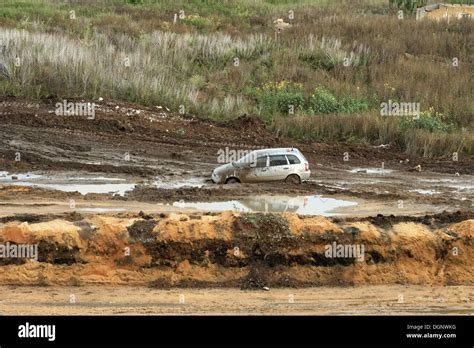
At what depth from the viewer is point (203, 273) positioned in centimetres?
1931

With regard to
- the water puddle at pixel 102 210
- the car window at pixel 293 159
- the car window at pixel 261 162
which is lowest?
the water puddle at pixel 102 210

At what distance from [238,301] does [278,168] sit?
9456 mm

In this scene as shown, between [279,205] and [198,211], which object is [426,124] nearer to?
[279,205]

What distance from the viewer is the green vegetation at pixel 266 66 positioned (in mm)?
33938

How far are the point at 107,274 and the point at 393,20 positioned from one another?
3390 cm

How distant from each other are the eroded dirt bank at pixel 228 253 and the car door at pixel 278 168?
6428mm

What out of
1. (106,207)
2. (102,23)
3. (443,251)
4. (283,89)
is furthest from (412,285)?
(102,23)

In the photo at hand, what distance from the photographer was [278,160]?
26.7 m

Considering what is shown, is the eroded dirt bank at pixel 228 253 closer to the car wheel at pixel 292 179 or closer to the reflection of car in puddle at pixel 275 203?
the reflection of car in puddle at pixel 275 203

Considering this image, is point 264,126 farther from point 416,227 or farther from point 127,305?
point 127,305

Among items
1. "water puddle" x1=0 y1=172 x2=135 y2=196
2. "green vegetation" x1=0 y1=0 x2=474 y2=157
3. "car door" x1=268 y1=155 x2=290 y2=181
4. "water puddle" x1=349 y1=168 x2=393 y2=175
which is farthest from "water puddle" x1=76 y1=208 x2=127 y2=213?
"green vegetation" x1=0 y1=0 x2=474 y2=157

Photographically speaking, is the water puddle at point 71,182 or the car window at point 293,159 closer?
the water puddle at point 71,182

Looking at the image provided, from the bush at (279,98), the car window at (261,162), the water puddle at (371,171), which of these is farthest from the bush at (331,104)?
the car window at (261,162)

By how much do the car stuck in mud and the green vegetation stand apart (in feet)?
20.8
